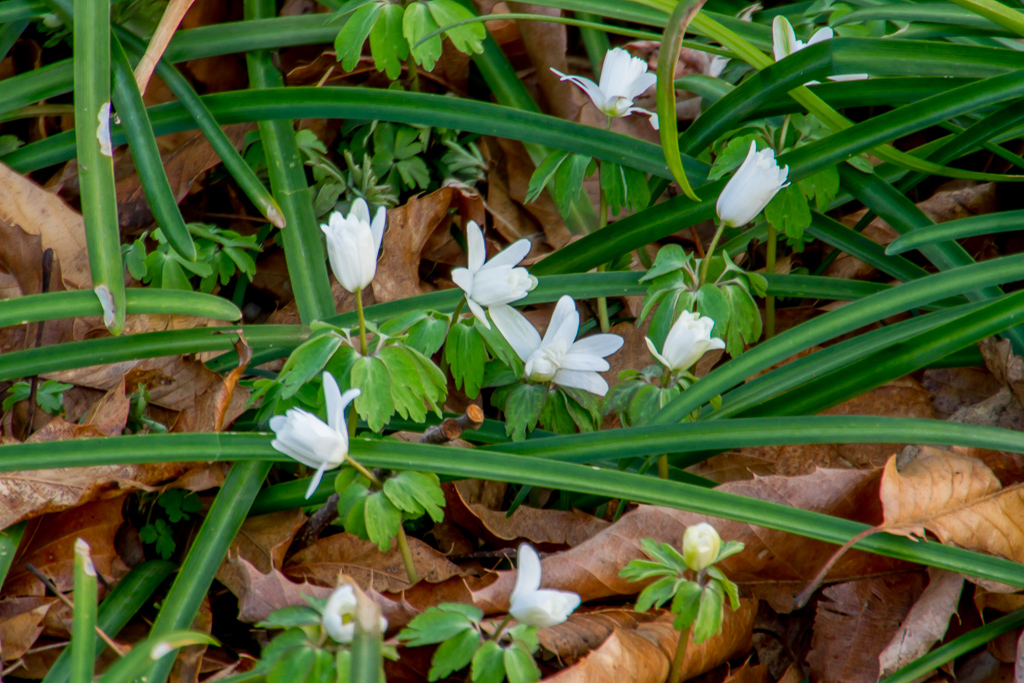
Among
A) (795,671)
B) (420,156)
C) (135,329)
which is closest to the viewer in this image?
(795,671)

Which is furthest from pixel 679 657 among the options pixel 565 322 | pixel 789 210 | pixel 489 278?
pixel 789 210

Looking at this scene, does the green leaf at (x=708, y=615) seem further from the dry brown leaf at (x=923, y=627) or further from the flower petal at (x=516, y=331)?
the flower petal at (x=516, y=331)

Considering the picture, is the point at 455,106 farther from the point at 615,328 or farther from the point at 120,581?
the point at 120,581

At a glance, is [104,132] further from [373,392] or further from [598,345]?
[598,345]

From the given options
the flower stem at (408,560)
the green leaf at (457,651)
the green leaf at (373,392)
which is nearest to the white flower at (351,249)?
the green leaf at (373,392)

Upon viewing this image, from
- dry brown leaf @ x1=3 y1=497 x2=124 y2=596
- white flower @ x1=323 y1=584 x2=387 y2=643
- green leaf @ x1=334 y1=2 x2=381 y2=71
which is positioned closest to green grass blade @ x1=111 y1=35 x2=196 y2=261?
green leaf @ x1=334 y1=2 x2=381 y2=71

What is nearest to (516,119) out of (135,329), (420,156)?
(420,156)
